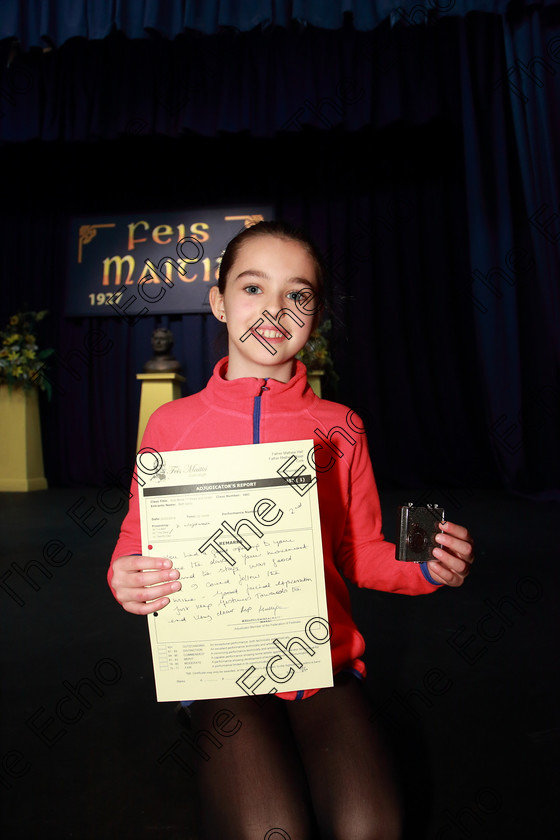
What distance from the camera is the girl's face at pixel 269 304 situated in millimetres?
691

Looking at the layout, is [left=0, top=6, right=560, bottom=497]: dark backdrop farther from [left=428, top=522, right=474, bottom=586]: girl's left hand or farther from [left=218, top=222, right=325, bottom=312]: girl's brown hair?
[left=428, top=522, right=474, bottom=586]: girl's left hand

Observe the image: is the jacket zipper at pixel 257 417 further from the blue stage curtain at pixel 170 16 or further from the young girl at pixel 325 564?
the blue stage curtain at pixel 170 16

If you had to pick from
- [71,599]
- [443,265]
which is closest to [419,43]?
[443,265]

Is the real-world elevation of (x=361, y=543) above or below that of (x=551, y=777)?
above

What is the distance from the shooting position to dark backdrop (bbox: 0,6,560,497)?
320 centimetres

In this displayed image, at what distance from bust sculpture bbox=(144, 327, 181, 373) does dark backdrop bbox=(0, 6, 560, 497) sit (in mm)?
372

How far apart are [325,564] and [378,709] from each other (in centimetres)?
45

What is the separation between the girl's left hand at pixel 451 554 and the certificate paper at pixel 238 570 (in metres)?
0.13

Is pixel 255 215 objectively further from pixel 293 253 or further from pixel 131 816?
pixel 131 816

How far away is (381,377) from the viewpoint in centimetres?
402

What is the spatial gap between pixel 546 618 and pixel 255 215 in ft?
11.4

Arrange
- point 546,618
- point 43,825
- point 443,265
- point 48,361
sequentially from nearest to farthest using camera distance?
1. point 43,825
2. point 546,618
3. point 443,265
4. point 48,361

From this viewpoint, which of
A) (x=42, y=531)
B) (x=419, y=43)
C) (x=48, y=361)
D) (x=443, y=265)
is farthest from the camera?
(x=48, y=361)

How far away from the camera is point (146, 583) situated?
54cm
